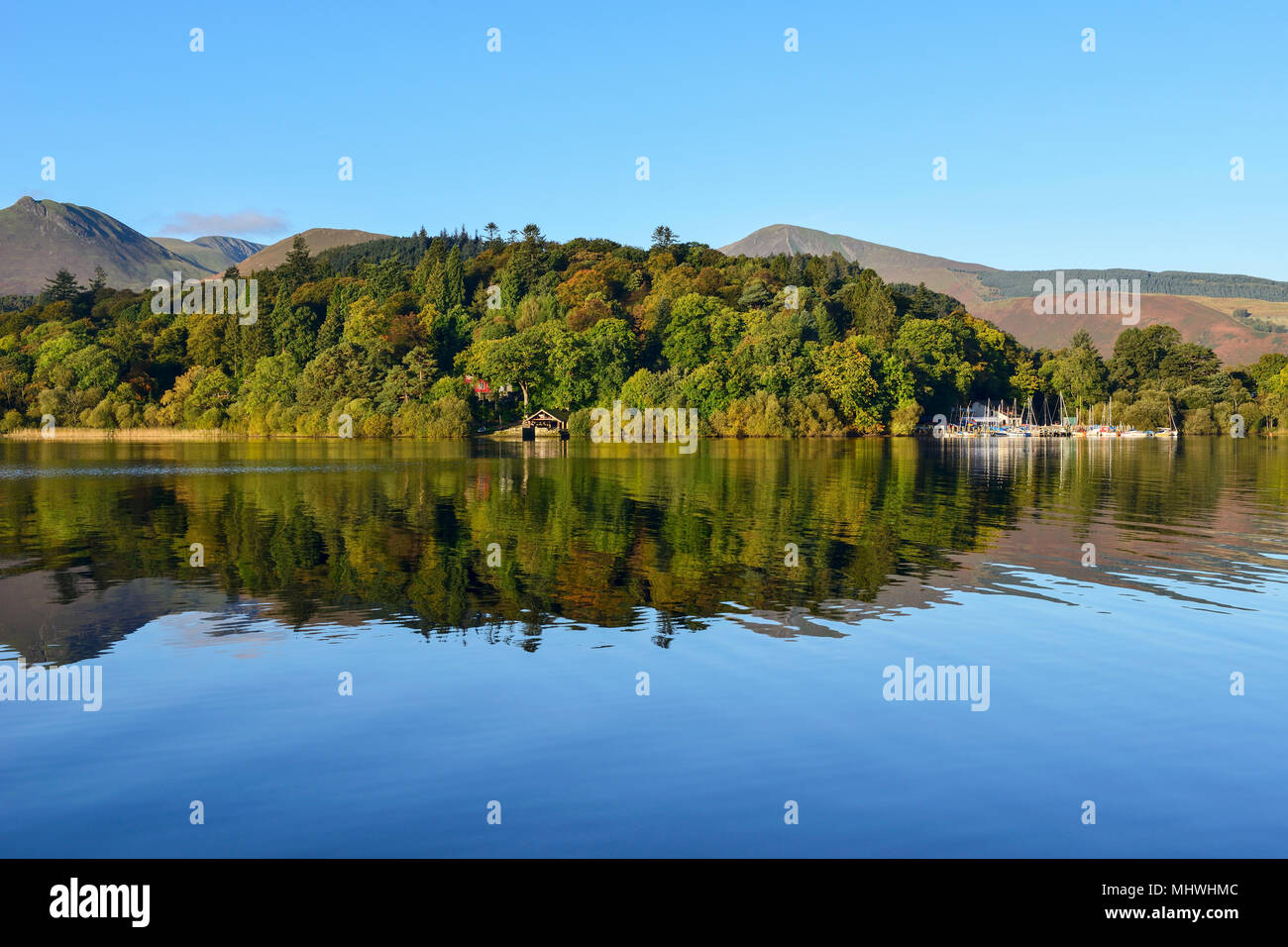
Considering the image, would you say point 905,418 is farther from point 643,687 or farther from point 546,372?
point 643,687

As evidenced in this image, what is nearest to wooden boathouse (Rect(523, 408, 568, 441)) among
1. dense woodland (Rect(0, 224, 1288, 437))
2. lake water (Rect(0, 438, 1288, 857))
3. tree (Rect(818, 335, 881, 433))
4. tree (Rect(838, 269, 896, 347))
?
dense woodland (Rect(0, 224, 1288, 437))

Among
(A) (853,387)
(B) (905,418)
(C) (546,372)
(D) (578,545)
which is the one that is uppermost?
(C) (546,372)

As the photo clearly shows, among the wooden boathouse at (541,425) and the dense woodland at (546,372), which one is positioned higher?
the dense woodland at (546,372)

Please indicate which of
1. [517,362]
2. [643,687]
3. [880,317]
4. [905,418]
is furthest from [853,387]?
[643,687]

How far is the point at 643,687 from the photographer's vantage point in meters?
16.0

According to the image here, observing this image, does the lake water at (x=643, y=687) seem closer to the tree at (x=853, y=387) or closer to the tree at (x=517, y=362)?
the tree at (x=853, y=387)

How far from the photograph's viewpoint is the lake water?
35.7 feet

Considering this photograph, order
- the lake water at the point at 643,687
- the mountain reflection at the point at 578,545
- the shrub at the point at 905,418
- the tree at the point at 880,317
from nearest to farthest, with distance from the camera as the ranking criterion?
1. the lake water at the point at 643,687
2. the mountain reflection at the point at 578,545
3. the shrub at the point at 905,418
4. the tree at the point at 880,317

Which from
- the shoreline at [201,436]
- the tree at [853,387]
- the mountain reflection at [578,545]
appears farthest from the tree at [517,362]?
the mountain reflection at [578,545]

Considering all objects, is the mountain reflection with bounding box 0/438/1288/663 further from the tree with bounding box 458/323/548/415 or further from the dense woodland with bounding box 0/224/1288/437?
the tree with bounding box 458/323/548/415

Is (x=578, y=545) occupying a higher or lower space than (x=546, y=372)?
lower

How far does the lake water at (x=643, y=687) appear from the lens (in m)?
10.9

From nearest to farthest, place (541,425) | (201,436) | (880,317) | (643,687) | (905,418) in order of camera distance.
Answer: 1. (643,687)
2. (541,425)
3. (201,436)
4. (905,418)
5. (880,317)
